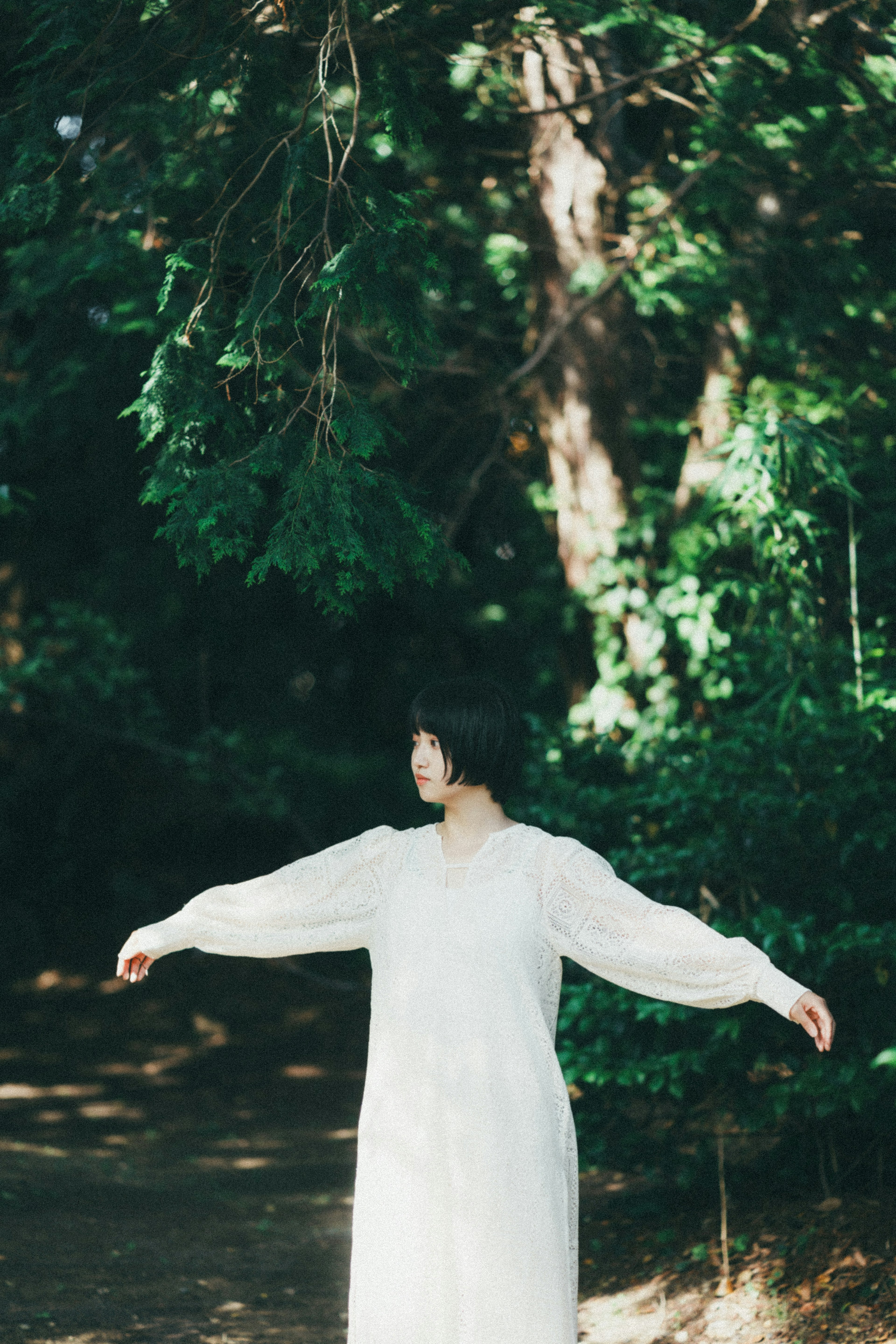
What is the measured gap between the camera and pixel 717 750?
189 inches

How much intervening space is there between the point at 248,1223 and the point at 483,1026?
4.00 metres

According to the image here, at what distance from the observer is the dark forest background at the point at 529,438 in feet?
11.6

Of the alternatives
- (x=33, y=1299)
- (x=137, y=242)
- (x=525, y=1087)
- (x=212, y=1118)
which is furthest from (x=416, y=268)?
(x=212, y=1118)

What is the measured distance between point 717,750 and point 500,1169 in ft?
8.16

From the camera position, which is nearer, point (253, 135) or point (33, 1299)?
point (253, 135)

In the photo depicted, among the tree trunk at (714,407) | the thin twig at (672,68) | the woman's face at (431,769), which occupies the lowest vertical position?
the woman's face at (431,769)

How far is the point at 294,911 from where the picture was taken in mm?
2920

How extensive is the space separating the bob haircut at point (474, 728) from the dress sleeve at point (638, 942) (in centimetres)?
20

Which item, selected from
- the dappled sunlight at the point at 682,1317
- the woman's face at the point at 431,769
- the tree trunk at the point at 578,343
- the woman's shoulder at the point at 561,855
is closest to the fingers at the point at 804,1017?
the woman's shoulder at the point at 561,855

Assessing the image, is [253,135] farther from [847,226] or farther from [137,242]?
[847,226]

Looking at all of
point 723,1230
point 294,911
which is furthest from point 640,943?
point 723,1230

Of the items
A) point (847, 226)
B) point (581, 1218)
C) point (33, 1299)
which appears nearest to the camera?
point (33, 1299)

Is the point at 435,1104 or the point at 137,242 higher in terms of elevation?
the point at 137,242

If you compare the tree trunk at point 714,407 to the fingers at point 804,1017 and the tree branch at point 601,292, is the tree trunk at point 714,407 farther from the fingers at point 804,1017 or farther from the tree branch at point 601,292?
the fingers at point 804,1017
